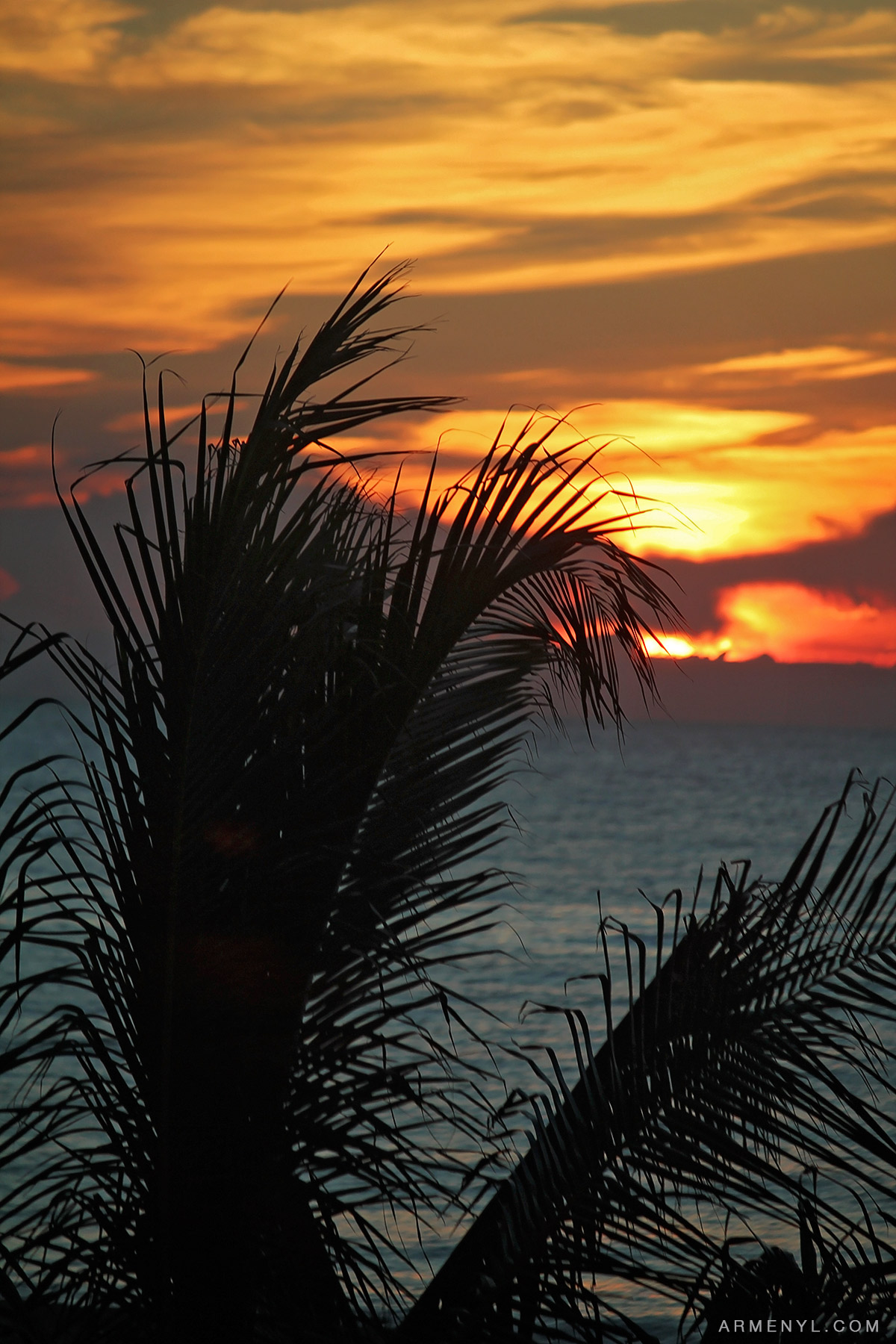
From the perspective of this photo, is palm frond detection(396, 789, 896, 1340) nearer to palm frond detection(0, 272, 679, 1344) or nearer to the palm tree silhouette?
the palm tree silhouette

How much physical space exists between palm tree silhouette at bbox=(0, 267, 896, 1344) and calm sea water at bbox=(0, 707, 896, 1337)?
1.06ft

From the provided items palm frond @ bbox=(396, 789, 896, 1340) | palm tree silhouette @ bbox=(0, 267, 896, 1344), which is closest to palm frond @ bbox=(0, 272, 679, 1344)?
palm tree silhouette @ bbox=(0, 267, 896, 1344)

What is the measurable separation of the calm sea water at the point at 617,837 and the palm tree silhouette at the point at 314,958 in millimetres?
324

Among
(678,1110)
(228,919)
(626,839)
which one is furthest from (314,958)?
(626,839)

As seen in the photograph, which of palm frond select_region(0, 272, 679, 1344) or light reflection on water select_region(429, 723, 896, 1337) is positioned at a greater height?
palm frond select_region(0, 272, 679, 1344)

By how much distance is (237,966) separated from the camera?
89.0 inches

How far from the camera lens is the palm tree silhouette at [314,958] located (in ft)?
6.95

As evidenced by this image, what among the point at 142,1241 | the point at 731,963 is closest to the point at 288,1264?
the point at 142,1241

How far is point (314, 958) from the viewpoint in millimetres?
2451

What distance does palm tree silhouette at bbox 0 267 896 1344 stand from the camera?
212 centimetres

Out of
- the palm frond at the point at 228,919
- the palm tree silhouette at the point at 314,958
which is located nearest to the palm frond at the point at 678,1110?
the palm tree silhouette at the point at 314,958

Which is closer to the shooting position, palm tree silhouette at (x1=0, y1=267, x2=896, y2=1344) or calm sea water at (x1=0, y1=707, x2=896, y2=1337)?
palm tree silhouette at (x1=0, y1=267, x2=896, y2=1344)

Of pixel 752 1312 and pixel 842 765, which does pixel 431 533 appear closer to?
pixel 752 1312

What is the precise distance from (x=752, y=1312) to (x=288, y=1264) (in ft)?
3.08
